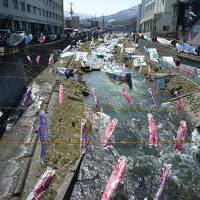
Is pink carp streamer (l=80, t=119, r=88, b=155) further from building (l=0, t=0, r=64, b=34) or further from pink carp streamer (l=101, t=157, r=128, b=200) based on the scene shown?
building (l=0, t=0, r=64, b=34)

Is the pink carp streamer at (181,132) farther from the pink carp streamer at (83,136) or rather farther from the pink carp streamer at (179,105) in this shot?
A: the pink carp streamer at (179,105)

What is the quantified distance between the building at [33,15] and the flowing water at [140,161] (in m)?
40.1

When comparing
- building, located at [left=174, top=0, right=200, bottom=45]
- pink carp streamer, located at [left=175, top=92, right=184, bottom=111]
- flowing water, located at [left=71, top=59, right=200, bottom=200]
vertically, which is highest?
building, located at [left=174, top=0, right=200, bottom=45]

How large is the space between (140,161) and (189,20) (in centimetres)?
4926

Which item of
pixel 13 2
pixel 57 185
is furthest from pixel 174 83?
pixel 13 2

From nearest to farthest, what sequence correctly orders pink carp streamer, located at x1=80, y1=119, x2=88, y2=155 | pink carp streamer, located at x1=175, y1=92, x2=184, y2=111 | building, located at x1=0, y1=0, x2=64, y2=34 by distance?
1. pink carp streamer, located at x1=80, y1=119, x2=88, y2=155
2. pink carp streamer, located at x1=175, y1=92, x2=184, y2=111
3. building, located at x1=0, y1=0, x2=64, y2=34

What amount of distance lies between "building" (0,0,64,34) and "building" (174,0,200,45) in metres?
37.5

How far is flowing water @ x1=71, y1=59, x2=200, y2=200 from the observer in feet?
51.9

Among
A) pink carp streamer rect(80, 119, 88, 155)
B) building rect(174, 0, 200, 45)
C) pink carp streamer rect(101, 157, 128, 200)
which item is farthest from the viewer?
building rect(174, 0, 200, 45)

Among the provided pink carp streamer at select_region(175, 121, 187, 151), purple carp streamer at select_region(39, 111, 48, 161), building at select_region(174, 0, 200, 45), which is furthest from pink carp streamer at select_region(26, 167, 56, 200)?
building at select_region(174, 0, 200, 45)

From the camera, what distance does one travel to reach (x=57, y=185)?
13812 mm

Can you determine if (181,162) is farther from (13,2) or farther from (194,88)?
(13,2)

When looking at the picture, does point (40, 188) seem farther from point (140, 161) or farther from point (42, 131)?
point (140, 161)

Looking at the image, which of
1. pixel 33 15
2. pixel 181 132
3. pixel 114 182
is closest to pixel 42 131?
pixel 114 182
